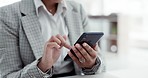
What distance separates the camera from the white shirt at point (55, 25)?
851 mm

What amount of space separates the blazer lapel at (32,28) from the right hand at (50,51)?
0.31ft

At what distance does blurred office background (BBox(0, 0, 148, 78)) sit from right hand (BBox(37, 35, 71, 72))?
1375 mm

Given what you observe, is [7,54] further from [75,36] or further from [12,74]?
[75,36]

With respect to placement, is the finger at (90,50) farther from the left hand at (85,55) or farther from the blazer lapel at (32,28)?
the blazer lapel at (32,28)

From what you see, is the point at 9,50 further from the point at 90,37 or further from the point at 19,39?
the point at 90,37

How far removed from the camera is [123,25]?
231 cm

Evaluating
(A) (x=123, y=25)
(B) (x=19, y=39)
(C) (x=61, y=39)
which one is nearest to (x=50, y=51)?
(C) (x=61, y=39)

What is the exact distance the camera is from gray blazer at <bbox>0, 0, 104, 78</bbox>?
0.77 metres

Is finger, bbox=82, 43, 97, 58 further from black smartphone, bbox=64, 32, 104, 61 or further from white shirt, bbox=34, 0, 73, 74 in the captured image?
white shirt, bbox=34, 0, 73, 74

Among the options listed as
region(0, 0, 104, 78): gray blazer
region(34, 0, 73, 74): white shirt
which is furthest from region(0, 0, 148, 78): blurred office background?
region(0, 0, 104, 78): gray blazer

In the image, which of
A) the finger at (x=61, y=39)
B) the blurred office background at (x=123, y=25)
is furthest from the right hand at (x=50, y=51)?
the blurred office background at (x=123, y=25)

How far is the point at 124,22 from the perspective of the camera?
2.28 metres

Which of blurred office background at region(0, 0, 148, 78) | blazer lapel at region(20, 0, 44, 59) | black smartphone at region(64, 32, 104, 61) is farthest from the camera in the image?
blurred office background at region(0, 0, 148, 78)

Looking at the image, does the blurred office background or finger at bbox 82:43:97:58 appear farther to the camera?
the blurred office background
